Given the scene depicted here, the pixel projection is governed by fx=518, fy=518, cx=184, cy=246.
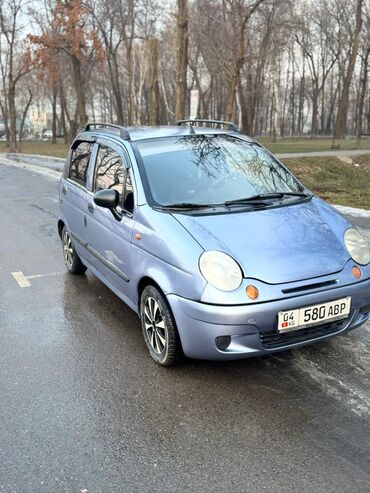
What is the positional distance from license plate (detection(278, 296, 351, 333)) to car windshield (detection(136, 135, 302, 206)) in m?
1.23

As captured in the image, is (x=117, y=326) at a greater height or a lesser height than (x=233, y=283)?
lesser

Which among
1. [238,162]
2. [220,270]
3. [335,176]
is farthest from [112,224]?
[335,176]

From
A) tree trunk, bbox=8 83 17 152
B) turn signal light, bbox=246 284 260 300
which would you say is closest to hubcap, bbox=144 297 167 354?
turn signal light, bbox=246 284 260 300

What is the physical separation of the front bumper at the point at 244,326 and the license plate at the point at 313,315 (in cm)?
4

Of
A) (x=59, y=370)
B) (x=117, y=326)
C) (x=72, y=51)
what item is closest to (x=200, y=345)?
(x=59, y=370)

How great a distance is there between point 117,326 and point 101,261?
0.63 m

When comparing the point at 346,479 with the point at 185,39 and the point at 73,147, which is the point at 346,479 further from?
the point at 185,39

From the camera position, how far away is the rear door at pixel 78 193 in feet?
17.4

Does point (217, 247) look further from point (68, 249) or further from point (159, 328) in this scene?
point (68, 249)

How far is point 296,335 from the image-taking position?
136 inches

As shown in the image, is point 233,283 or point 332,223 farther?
point 332,223

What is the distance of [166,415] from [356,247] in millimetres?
1853

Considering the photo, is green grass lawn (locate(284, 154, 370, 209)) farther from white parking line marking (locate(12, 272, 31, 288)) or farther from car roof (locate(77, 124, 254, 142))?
white parking line marking (locate(12, 272, 31, 288))

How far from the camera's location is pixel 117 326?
4.66m
